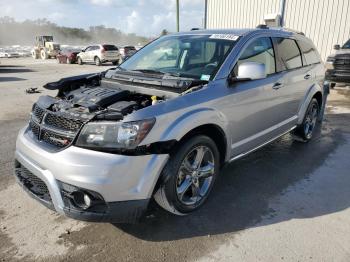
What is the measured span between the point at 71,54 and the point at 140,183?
96.3ft

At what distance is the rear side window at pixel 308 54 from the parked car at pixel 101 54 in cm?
2240

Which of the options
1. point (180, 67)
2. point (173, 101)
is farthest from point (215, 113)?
point (180, 67)

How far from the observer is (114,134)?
2.67 metres

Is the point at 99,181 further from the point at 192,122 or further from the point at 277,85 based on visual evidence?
the point at 277,85

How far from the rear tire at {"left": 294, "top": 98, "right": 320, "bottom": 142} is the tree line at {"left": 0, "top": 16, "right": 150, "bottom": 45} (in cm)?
8601

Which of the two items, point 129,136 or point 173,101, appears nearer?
point 129,136

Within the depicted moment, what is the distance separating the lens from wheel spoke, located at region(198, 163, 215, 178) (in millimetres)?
3434

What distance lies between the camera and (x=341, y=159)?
5.00m

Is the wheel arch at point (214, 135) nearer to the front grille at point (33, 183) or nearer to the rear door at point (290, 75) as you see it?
the front grille at point (33, 183)

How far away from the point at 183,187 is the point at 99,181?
37.6 inches

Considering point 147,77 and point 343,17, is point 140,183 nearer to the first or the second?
point 147,77

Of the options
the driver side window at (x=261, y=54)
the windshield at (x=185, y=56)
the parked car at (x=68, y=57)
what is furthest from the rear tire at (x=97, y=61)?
the driver side window at (x=261, y=54)

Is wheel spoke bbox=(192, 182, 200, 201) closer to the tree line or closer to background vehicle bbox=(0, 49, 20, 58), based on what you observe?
background vehicle bbox=(0, 49, 20, 58)

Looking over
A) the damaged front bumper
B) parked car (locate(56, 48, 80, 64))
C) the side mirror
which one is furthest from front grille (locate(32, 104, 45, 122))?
parked car (locate(56, 48, 80, 64))
